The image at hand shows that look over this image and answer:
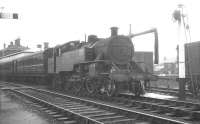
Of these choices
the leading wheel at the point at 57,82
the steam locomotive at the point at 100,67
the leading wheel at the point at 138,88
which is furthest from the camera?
the leading wheel at the point at 57,82

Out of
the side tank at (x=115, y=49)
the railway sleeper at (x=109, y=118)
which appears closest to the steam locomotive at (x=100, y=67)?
the side tank at (x=115, y=49)

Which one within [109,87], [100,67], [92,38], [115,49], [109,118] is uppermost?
[92,38]

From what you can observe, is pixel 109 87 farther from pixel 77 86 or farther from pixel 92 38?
pixel 92 38

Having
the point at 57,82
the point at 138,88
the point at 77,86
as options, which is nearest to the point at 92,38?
the point at 77,86

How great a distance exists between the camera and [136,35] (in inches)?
853

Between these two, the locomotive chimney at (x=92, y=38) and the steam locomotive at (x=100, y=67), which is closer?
the steam locomotive at (x=100, y=67)

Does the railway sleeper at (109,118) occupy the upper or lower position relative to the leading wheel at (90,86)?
lower

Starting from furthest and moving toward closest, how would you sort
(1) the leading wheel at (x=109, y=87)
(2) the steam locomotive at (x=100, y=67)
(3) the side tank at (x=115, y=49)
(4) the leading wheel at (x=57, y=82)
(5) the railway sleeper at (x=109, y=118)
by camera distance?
(4) the leading wheel at (x=57, y=82) < (3) the side tank at (x=115, y=49) < (2) the steam locomotive at (x=100, y=67) < (1) the leading wheel at (x=109, y=87) < (5) the railway sleeper at (x=109, y=118)

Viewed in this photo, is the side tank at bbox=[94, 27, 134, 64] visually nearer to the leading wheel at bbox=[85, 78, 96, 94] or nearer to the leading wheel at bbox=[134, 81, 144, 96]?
the leading wheel at bbox=[85, 78, 96, 94]

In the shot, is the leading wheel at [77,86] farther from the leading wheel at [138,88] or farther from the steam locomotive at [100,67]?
the leading wheel at [138,88]

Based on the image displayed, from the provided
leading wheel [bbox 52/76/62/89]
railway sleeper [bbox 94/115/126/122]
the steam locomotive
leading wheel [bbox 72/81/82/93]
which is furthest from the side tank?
railway sleeper [bbox 94/115/126/122]

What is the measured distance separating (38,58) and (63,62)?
242 inches

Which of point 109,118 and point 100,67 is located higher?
point 100,67

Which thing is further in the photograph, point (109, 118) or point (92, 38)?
point (92, 38)
